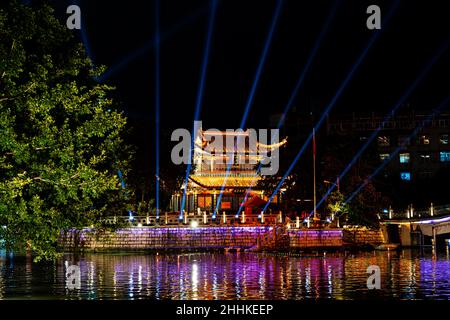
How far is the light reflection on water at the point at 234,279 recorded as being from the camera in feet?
86.0

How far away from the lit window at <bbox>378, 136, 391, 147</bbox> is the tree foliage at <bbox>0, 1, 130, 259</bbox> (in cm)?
6996

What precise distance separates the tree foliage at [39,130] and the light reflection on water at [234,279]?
5.14 meters

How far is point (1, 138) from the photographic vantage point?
1983 cm

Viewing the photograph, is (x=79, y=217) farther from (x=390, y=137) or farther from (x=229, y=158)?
(x=390, y=137)

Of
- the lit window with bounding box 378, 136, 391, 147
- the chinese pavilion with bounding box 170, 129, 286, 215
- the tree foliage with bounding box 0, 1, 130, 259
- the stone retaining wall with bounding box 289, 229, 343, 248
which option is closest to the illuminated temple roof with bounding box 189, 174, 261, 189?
the chinese pavilion with bounding box 170, 129, 286, 215

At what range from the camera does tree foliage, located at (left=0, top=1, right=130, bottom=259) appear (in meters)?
20.3

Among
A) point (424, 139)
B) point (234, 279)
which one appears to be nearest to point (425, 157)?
point (424, 139)

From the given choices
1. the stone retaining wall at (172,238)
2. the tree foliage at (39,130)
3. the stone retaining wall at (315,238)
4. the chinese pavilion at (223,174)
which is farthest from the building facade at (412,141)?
the tree foliage at (39,130)

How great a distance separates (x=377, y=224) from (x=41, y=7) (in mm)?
44038

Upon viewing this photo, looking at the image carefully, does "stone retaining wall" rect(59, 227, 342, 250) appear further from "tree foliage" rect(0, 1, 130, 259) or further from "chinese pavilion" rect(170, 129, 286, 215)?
"tree foliage" rect(0, 1, 130, 259)

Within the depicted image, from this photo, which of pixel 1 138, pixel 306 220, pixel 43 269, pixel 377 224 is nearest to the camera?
pixel 1 138

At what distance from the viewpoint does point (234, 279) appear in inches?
1252

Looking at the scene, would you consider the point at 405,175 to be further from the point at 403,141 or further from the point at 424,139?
the point at 424,139
